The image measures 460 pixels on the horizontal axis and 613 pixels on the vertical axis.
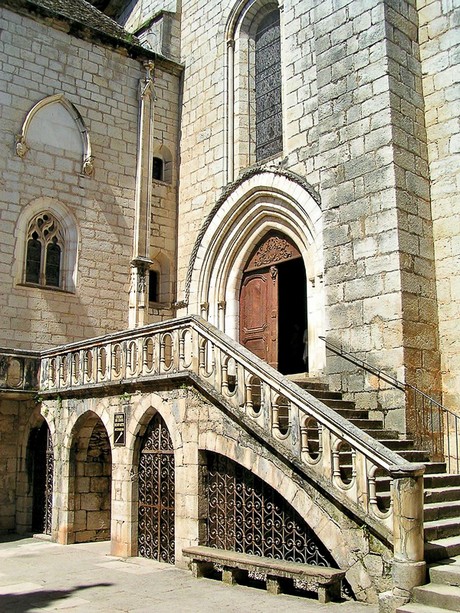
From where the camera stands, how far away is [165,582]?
7.52 m

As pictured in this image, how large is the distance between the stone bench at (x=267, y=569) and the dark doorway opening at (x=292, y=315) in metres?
5.66

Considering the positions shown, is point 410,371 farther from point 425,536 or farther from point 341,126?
point 341,126

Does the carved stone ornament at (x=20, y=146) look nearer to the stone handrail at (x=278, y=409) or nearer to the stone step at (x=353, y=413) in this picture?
the stone handrail at (x=278, y=409)

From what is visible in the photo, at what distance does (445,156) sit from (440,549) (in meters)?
5.79

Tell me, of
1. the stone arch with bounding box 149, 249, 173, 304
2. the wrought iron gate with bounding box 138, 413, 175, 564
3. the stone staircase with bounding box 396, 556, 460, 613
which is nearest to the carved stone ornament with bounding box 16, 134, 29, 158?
the stone arch with bounding box 149, 249, 173, 304

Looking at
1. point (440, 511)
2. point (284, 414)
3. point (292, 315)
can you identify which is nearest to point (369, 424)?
point (284, 414)

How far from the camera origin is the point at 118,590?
281 inches

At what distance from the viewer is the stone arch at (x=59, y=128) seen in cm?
1291

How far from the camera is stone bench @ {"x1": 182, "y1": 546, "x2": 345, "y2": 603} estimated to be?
6230 mm

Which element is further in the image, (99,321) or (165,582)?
(99,321)

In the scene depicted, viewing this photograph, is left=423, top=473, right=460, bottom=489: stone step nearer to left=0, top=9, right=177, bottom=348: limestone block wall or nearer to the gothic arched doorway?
the gothic arched doorway

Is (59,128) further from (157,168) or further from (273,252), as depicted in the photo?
(273,252)

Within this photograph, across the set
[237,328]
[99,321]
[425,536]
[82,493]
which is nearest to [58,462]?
[82,493]

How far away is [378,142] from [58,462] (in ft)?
22.6
